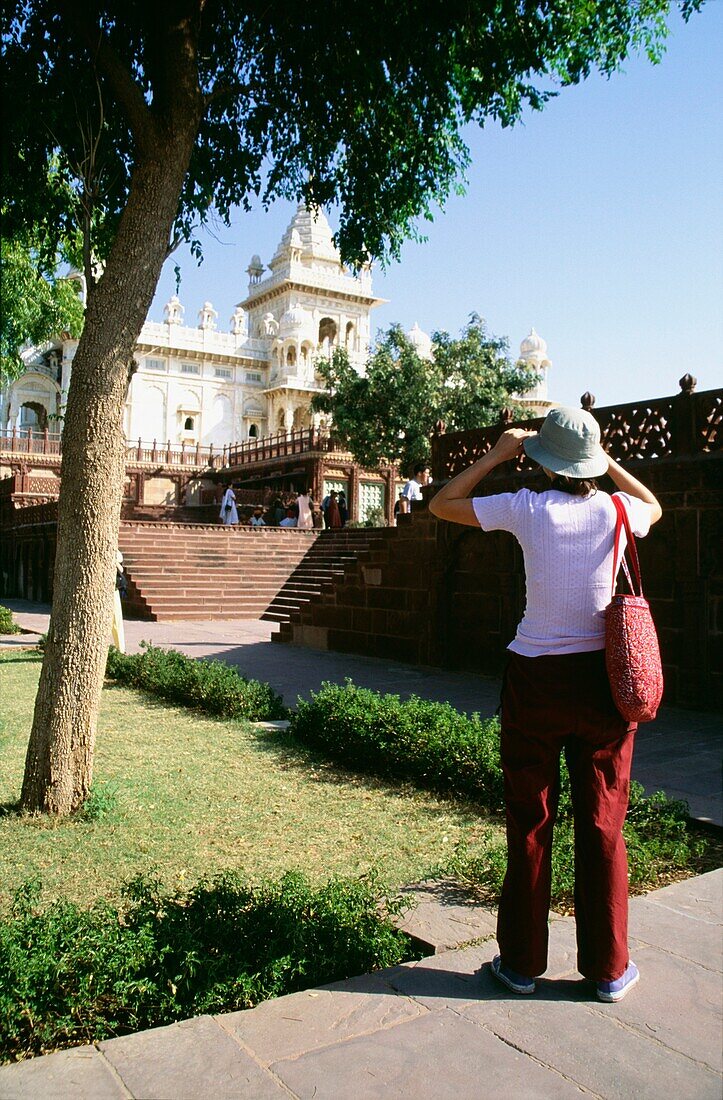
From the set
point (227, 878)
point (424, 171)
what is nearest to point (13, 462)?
point (424, 171)

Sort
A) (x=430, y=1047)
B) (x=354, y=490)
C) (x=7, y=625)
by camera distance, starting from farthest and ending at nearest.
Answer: (x=354, y=490), (x=7, y=625), (x=430, y=1047)

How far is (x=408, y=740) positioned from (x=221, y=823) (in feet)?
5.05

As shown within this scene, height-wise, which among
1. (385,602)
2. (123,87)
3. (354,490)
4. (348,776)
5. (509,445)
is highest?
(123,87)

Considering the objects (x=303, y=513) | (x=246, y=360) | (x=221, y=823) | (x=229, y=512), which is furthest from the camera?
(x=246, y=360)

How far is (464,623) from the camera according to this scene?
1166 centimetres

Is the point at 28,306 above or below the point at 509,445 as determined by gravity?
above

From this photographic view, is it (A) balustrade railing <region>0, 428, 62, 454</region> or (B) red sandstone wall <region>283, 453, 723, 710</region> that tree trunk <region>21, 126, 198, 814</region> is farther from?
(A) balustrade railing <region>0, 428, 62, 454</region>

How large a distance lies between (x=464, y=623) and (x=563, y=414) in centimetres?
891

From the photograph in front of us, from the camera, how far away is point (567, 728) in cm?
274

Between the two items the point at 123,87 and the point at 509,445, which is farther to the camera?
the point at 123,87

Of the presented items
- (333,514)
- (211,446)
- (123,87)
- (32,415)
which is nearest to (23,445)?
(211,446)

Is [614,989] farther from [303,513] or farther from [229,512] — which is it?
[229,512]

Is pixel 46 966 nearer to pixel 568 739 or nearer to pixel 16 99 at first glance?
pixel 568 739

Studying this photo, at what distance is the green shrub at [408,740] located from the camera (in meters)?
5.36
